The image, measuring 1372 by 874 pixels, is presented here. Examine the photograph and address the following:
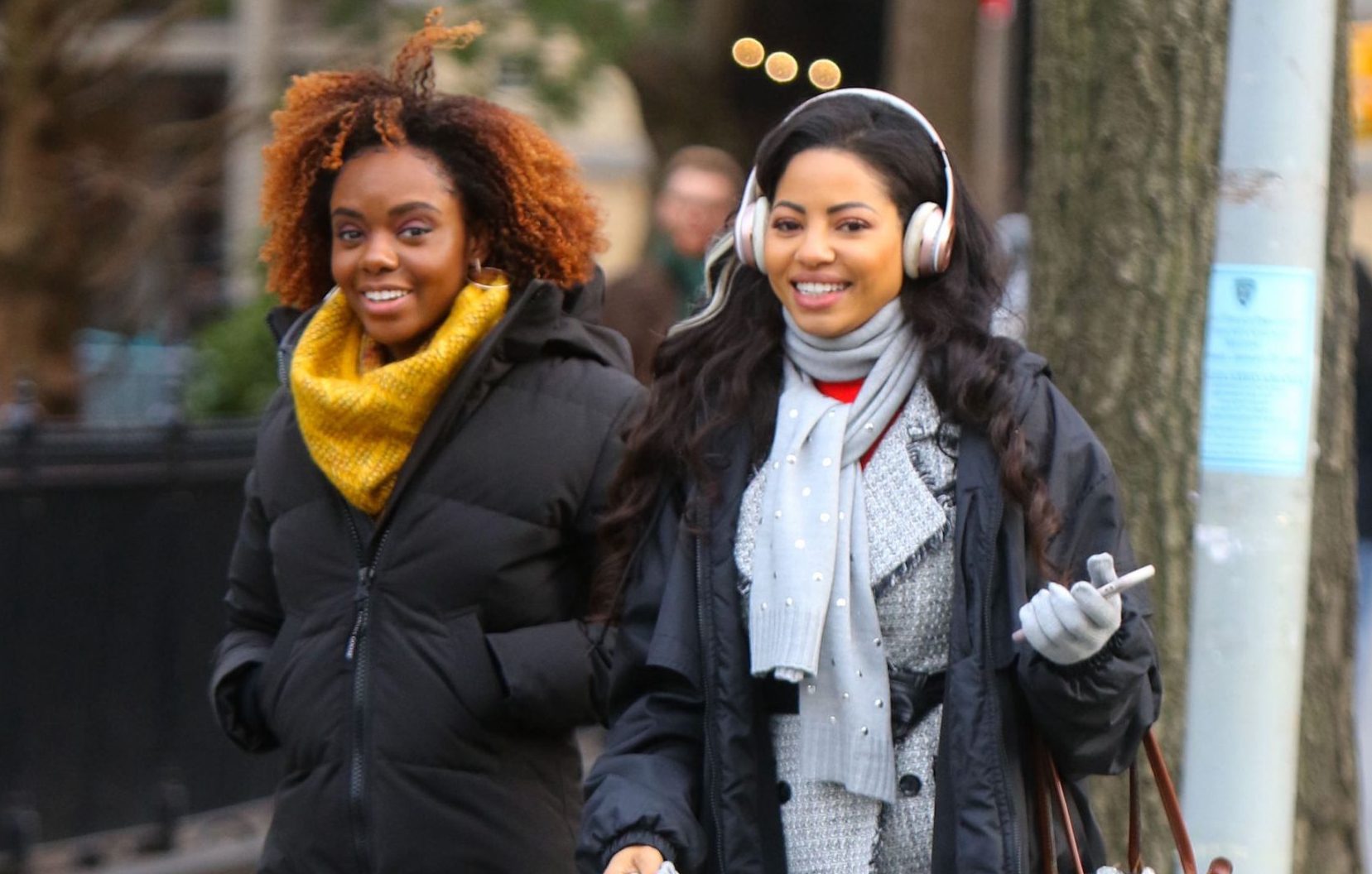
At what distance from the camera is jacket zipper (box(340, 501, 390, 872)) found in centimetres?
354

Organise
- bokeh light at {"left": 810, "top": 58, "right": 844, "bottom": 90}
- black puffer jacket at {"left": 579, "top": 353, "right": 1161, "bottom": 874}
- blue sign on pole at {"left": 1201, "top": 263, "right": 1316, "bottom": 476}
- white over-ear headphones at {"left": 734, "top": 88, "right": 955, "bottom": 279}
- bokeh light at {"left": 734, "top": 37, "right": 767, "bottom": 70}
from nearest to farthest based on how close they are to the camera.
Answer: black puffer jacket at {"left": 579, "top": 353, "right": 1161, "bottom": 874}, white over-ear headphones at {"left": 734, "top": 88, "right": 955, "bottom": 279}, blue sign on pole at {"left": 1201, "top": 263, "right": 1316, "bottom": 476}, bokeh light at {"left": 734, "top": 37, "right": 767, "bottom": 70}, bokeh light at {"left": 810, "top": 58, "right": 844, "bottom": 90}

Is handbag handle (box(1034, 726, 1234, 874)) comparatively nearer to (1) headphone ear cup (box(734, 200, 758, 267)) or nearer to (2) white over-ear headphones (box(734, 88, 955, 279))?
(2) white over-ear headphones (box(734, 88, 955, 279))

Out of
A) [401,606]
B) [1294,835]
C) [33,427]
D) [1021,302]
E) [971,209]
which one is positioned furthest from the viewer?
[1021,302]

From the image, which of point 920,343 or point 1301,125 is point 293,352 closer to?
point 920,343

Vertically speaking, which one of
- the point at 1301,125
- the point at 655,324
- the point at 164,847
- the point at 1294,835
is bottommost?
the point at 164,847

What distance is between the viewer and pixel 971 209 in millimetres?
3191

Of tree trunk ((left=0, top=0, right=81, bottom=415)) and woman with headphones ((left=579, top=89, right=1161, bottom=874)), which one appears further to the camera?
tree trunk ((left=0, top=0, right=81, bottom=415))

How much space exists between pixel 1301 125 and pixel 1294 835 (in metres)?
1.74

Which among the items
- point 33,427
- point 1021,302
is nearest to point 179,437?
point 33,427

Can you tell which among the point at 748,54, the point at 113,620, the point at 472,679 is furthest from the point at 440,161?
the point at 748,54

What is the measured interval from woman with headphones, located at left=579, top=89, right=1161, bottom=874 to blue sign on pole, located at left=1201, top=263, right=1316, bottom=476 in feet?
2.67

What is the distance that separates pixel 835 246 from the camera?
3062 mm

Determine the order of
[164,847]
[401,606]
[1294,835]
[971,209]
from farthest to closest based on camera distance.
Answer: [164,847] → [1294,835] → [401,606] → [971,209]

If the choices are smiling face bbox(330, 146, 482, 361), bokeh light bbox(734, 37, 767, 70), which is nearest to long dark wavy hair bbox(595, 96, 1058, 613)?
smiling face bbox(330, 146, 482, 361)
